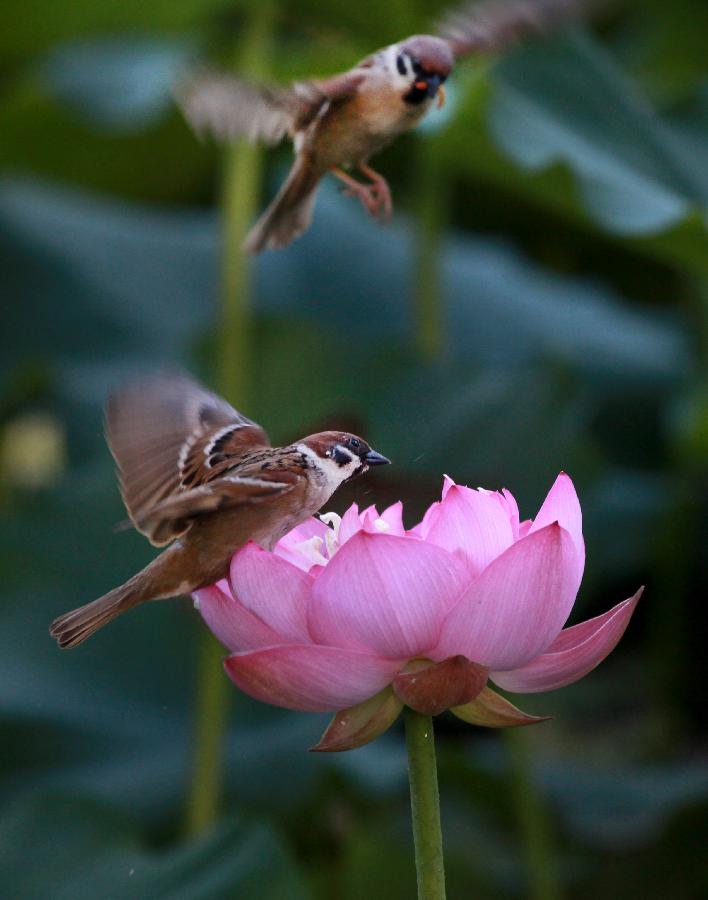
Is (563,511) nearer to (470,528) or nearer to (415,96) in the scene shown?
(470,528)

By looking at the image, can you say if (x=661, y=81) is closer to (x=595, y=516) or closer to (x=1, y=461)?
(x=595, y=516)

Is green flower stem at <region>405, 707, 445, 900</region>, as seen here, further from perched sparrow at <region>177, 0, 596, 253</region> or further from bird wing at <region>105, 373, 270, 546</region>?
perched sparrow at <region>177, 0, 596, 253</region>

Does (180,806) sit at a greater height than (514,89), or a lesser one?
lesser

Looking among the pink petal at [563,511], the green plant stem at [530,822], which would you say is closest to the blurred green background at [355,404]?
the green plant stem at [530,822]

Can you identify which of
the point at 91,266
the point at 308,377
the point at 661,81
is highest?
the point at 661,81

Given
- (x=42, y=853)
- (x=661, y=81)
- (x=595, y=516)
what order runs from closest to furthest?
1. (x=42, y=853)
2. (x=595, y=516)
3. (x=661, y=81)

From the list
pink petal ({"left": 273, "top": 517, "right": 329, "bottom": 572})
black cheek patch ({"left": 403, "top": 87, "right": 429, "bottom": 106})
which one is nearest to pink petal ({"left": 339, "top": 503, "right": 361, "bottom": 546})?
pink petal ({"left": 273, "top": 517, "right": 329, "bottom": 572})

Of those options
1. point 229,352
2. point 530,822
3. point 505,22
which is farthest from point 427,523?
point 229,352

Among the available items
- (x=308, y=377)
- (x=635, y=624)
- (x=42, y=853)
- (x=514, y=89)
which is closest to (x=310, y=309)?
(x=308, y=377)
